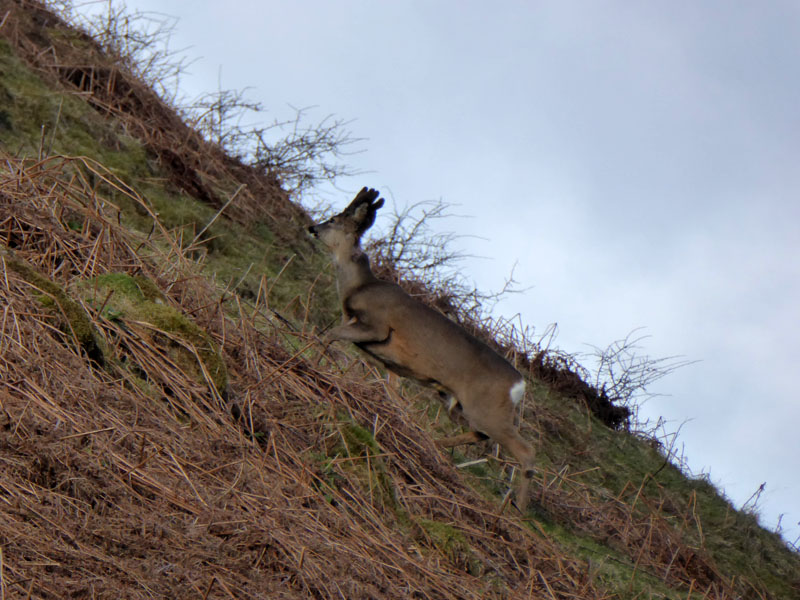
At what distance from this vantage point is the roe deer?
793 cm

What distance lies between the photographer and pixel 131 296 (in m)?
5.60

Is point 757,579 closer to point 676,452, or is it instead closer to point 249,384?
point 676,452

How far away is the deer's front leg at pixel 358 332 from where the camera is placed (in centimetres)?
786

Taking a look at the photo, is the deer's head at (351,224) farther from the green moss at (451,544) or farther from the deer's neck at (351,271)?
the green moss at (451,544)

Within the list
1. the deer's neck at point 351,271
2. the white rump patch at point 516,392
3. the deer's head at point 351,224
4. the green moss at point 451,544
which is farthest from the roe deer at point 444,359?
the green moss at point 451,544

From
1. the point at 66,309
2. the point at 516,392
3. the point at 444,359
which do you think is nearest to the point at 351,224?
the point at 444,359

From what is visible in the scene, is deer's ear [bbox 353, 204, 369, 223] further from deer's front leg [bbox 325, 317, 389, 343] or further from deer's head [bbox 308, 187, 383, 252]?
deer's front leg [bbox 325, 317, 389, 343]

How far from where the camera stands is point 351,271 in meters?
8.70

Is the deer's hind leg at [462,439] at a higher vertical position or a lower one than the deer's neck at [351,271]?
lower

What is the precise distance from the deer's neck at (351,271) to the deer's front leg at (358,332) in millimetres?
536

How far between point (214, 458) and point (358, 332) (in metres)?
3.37

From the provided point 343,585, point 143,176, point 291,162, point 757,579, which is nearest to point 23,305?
point 343,585

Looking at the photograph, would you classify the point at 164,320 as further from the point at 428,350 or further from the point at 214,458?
the point at 428,350

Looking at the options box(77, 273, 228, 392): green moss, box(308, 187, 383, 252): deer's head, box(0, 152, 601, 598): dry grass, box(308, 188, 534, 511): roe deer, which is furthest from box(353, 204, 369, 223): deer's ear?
box(77, 273, 228, 392): green moss
